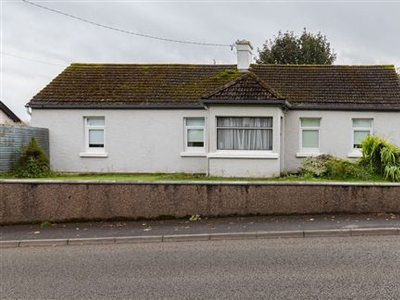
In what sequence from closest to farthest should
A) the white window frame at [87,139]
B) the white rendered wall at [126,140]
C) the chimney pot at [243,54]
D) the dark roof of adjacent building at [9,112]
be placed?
1. the white rendered wall at [126,140]
2. the white window frame at [87,139]
3. the chimney pot at [243,54]
4. the dark roof of adjacent building at [9,112]

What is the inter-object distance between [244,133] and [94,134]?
21.6 ft

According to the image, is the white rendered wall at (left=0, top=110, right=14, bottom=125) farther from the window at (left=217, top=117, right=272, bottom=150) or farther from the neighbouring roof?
the window at (left=217, top=117, right=272, bottom=150)

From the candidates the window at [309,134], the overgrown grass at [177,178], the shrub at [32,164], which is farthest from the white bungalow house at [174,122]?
the shrub at [32,164]

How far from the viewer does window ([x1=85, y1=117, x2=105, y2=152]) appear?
60.0 ft

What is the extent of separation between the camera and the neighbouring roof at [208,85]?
1766 cm

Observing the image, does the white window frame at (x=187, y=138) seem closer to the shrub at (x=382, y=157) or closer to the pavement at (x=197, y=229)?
the shrub at (x=382, y=157)

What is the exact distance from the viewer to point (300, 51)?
3759 centimetres

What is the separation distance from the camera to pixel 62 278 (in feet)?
20.4

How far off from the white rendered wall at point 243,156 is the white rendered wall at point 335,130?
7.17 feet

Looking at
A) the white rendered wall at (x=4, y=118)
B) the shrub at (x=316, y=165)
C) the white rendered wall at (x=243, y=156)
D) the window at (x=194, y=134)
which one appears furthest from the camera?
the white rendered wall at (x=4, y=118)

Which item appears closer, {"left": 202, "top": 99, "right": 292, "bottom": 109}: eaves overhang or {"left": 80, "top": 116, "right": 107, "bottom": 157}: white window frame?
{"left": 202, "top": 99, "right": 292, "bottom": 109}: eaves overhang

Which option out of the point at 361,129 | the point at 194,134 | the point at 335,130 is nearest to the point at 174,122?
the point at 194,134

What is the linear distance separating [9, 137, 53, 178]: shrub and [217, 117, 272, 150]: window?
22.1ft

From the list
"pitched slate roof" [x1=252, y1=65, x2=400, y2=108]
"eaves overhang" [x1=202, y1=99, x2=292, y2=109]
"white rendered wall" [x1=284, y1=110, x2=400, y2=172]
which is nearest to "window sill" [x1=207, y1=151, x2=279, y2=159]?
"eaves overhang" [x1=202, y1=99, x2=292, y2=109]
